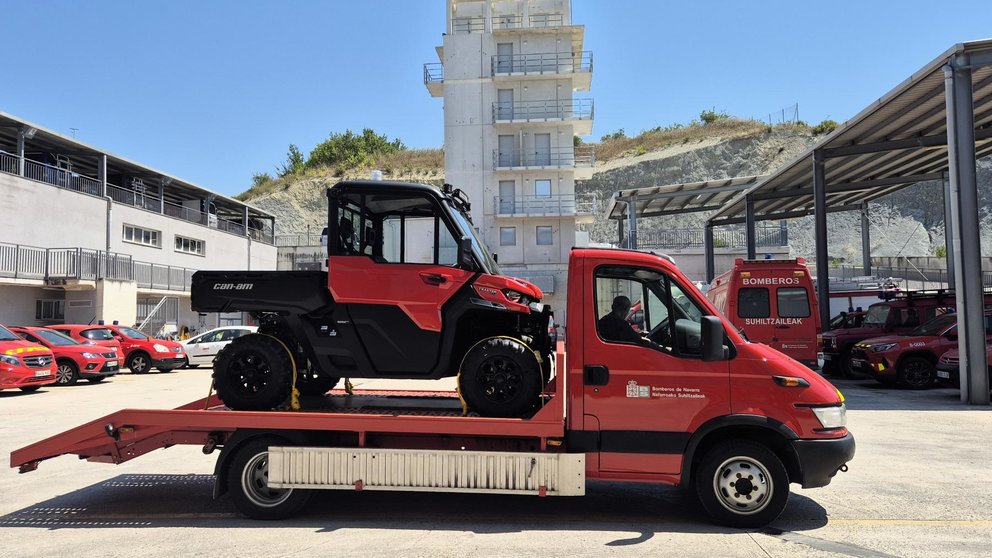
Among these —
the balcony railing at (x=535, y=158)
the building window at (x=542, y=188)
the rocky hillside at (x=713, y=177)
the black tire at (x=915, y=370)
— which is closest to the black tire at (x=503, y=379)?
the black tire at (x=915, y=370)

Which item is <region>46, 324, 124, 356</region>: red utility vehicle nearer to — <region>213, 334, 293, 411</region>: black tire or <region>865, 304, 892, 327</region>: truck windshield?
<region>213, 334, 293, 411</region>: black tire

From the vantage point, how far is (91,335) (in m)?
20.0

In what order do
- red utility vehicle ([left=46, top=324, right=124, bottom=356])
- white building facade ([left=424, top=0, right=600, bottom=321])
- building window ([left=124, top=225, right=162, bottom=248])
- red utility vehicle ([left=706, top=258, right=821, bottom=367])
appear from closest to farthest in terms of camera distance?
1. red utility vehicle ([left=706, top=258, right=821, bottom=367])
2. red utility vehicle ([left=46, top=324, right=124, bottom=356])
3. building window ([left=124, top=225, right=162, bottom=248])
4. white building facade ([left=424, top=0, right=600, bottom=321])

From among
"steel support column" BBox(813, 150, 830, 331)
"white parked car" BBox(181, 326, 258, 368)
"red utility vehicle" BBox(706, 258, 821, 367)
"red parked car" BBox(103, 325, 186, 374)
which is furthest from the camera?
"white parked car" BBox(181, 326, 258, 368)

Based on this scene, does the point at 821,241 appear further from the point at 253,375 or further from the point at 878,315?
the point at 253,375

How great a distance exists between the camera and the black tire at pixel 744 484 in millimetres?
5547

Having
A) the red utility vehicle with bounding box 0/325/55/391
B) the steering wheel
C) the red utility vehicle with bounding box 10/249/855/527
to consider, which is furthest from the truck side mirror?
the red utility vehicle with bounding box 0/325/55/391

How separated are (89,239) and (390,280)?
29.9m

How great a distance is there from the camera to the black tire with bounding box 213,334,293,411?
6.16 metres

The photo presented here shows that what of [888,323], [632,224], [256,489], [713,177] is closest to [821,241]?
[888,323]

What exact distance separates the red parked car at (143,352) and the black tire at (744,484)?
2132 cm

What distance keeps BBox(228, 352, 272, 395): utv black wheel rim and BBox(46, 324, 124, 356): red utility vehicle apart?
1535cm

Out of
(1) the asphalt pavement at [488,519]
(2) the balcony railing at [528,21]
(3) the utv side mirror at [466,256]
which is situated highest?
(2) the balcony railing at [528,21]

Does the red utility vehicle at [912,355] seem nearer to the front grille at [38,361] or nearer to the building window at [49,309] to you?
the front grille at [38,361]
